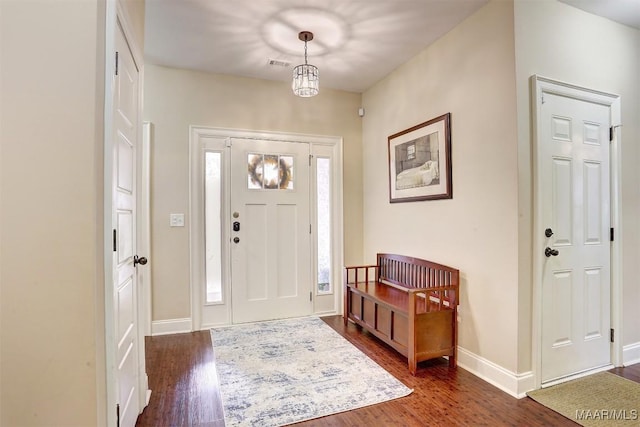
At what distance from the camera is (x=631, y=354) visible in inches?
99.6

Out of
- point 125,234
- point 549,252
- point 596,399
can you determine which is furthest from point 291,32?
point 596,399

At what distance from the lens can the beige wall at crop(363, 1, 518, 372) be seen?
2.14 metres

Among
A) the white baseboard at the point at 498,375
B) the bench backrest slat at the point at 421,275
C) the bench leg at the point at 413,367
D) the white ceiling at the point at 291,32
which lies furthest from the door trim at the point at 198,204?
the white baseboard at the point at 498,375

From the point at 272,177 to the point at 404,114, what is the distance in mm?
1523

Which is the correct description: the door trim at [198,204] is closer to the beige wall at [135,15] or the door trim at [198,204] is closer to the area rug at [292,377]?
the area rug at [292,377]

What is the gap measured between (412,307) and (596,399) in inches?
46.9

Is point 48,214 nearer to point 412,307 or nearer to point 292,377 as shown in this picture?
point 292,377

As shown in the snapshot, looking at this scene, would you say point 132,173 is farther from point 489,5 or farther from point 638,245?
point 638,245

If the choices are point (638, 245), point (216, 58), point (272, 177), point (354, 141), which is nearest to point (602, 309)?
point (638, 245)

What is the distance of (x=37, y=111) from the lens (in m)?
0.99

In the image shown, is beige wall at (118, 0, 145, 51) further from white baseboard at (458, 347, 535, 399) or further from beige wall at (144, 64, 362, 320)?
white baseboard at (458, 347, 535, 399)

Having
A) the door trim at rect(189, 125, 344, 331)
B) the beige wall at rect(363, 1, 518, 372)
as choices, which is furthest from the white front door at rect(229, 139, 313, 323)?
the beige wall at rect(363, 1, 518, 372)

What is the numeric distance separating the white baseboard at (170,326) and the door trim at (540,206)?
9.72 feet

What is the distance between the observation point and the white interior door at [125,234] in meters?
1.42
